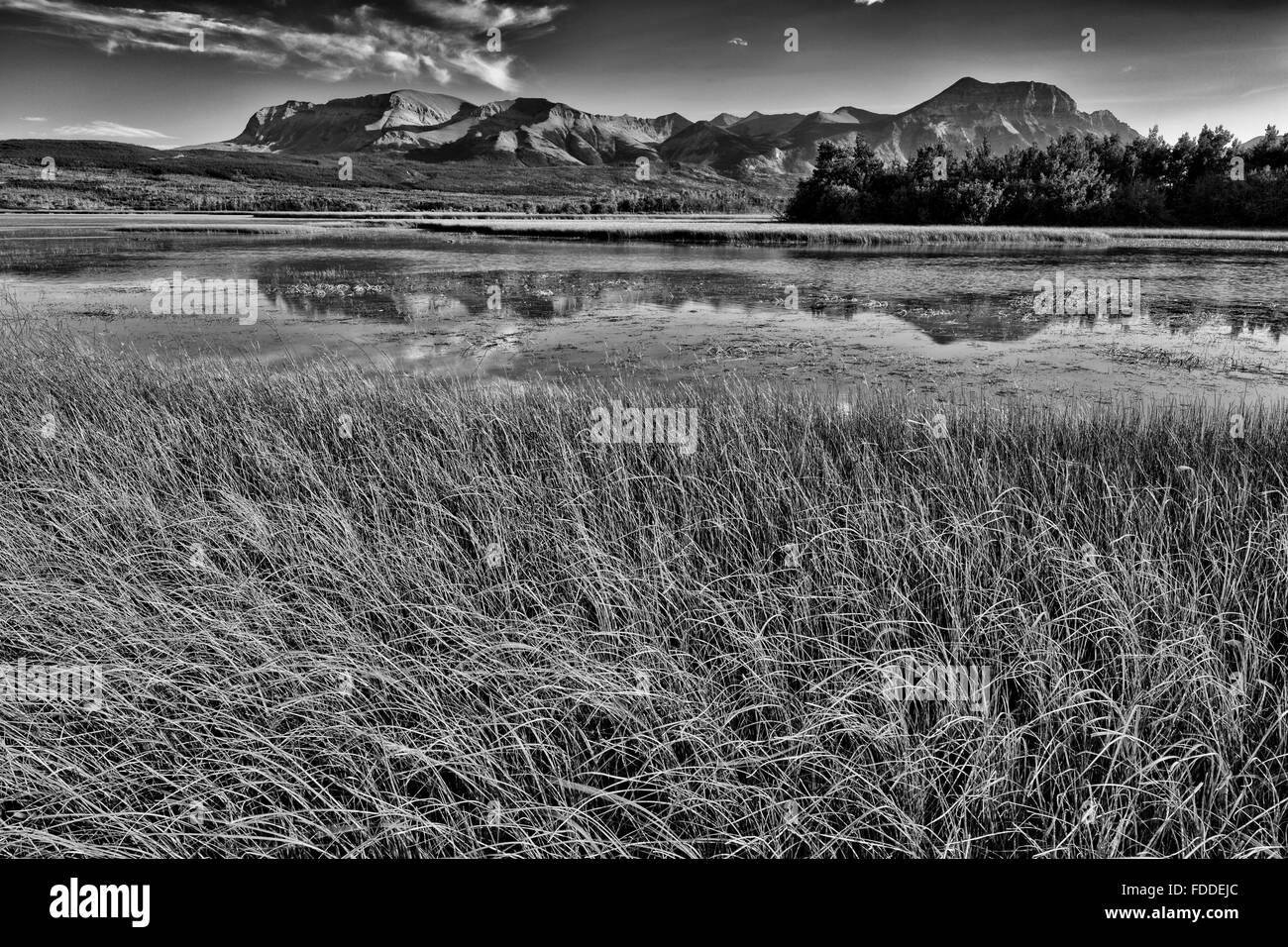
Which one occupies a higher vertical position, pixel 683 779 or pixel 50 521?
pixel 50 521

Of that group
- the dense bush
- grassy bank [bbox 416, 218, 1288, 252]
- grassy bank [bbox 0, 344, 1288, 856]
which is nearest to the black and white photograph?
grassy bank [bbox 0, 344, 1288, 856]

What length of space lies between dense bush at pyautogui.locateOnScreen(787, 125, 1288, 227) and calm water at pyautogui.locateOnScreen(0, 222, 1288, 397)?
18767 millimetres

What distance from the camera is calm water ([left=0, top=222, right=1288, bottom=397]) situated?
389 inches

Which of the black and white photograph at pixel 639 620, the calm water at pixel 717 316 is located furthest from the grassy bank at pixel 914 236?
the black and white photograph at pixel 639 620

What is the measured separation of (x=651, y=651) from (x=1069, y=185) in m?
49.8

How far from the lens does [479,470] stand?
18.0ft

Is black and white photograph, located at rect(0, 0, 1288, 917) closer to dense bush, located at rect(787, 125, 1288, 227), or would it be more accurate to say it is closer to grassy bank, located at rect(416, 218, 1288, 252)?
grassy bank, located at rect(416, 218, 1288, 252)

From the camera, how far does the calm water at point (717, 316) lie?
389 inches

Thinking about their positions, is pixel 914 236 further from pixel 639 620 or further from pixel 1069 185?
pixel 639 620

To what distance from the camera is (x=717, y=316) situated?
46.7 ft

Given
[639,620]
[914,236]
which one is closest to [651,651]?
[639,620]

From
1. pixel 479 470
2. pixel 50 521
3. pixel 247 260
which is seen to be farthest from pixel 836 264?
pixel 50 521
